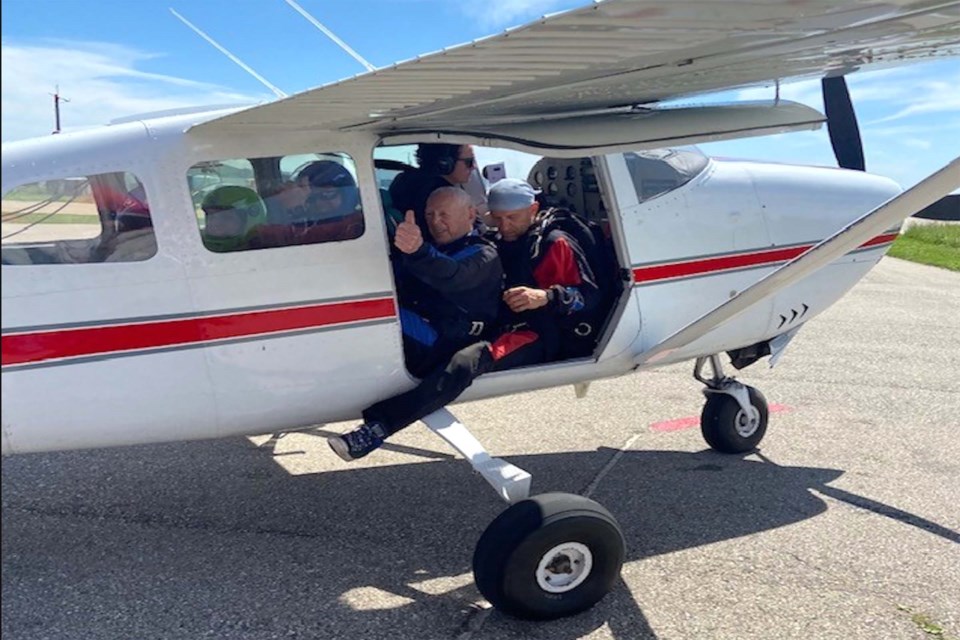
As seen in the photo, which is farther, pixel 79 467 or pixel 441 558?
pixel 79 467

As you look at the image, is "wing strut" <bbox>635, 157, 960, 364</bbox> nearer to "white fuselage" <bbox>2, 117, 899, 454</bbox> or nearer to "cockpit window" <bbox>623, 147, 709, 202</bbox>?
"white fuselage" <bbox>2, 117, 899, 454</bbox>

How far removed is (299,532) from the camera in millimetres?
4273

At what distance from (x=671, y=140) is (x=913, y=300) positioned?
32.9 feet

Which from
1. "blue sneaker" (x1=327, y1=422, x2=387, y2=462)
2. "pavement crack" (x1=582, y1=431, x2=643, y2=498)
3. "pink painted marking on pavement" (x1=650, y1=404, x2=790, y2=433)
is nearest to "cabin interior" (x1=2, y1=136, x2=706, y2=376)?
"blue sneaker" (x1=327, y1=422, x2=387, y2=462)

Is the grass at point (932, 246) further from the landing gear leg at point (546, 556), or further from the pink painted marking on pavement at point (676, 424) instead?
the landing gear leg at point (546, 556)

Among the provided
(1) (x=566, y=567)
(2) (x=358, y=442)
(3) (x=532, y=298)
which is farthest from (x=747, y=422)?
(2) (x=358, y=442)

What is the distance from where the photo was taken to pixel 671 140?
172 inches

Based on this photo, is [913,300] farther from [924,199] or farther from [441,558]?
[441,558]

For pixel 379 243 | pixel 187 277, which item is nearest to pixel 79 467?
pixel 187 277

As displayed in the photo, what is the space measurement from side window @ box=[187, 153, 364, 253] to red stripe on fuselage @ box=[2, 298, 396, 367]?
29 cm

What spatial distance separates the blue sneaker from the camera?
373cm

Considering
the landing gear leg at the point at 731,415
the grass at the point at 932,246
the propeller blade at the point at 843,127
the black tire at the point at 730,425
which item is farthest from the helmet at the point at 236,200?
the grass at the point at 932,246

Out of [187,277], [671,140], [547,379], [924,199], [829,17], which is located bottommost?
[547,379]

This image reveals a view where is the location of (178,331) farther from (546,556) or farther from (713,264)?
(713,264)
